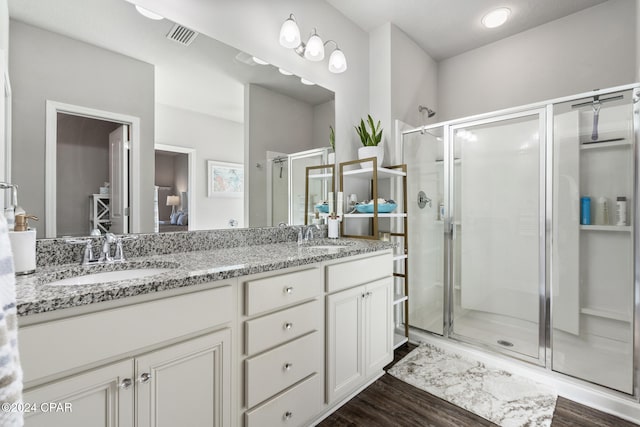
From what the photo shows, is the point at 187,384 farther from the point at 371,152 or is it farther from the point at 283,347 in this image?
the point at 371,152

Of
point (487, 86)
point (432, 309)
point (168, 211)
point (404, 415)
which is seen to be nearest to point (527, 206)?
point (432, 309)

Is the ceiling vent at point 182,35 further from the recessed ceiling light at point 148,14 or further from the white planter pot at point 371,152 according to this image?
the white planter pot at point 371,152

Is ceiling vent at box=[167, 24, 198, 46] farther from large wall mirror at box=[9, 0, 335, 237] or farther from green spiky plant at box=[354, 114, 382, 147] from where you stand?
green spiky plant at box=[354, 114, 382, 147]

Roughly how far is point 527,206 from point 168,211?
7.33 feet

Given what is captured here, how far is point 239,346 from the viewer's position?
3.54ft

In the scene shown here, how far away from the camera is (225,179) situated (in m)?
1.64

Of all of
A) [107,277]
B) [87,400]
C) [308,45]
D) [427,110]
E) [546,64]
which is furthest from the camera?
[427,110]

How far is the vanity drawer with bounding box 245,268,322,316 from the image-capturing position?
3.64ft

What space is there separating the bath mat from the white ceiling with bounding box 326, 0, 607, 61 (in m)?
2.59

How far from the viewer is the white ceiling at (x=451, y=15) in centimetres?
220

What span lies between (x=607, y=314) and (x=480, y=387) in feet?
2.90

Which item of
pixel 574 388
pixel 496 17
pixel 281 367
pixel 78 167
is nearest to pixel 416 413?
pixel 281 367

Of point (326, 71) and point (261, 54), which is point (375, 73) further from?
point (261, 54)

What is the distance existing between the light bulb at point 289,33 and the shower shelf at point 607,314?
8.04 ft
